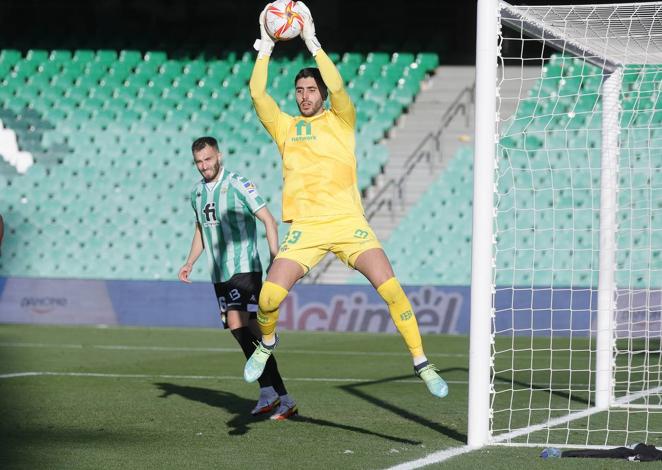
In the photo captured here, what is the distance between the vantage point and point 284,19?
641cm

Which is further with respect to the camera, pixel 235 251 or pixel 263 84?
pixel 235 251

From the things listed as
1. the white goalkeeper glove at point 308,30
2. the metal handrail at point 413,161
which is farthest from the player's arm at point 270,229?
the metal handrail at point 413,161

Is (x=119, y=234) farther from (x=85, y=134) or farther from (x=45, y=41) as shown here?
(x=45, y=41)

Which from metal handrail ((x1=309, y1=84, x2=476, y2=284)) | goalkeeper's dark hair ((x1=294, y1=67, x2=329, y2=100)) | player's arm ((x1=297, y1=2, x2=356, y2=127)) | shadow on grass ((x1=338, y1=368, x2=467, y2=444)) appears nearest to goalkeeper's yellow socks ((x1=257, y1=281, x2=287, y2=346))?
player's arm ((x1=297, y1=2, x2=356, y2=127))

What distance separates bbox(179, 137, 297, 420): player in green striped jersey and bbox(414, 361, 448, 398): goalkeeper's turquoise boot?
1598 millimetres

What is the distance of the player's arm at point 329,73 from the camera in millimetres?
6355

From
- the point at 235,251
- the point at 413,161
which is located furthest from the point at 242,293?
the point at 413,161

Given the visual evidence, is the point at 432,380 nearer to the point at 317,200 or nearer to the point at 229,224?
the point at 317,200

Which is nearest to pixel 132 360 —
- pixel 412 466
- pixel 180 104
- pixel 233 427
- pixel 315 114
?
pixel 233 427

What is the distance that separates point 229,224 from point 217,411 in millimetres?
1306

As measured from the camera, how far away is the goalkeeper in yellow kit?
641 cm

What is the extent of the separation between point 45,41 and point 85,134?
2.35m

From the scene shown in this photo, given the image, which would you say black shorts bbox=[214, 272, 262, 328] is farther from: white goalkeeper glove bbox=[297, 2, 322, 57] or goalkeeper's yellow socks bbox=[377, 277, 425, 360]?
white goalkeeper glove bbox=[297, 2, 322, 57]

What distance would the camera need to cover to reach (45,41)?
70.4ft
